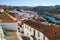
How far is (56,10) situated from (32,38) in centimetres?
11910

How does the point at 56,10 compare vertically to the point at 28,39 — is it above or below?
below

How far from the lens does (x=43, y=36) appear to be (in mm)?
23375

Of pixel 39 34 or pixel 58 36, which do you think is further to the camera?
pixel 39 34

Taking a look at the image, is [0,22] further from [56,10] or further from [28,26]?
[56,10]

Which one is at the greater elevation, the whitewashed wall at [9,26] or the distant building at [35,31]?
the whitewashed wall at [9,26]

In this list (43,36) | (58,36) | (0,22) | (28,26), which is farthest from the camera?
(28,26)

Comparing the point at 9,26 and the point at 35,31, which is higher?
the point at 9,26

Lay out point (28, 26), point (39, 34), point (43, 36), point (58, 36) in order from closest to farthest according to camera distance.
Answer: point (58, 36)
point (43, 36)
point (39, 34)
point (28, 26)

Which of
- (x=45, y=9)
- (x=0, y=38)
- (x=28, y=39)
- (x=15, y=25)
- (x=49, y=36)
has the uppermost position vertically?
(x=0, y=38)

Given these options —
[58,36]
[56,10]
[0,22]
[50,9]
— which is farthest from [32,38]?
[50,9]

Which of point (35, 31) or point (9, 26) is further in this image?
point (35, 31)

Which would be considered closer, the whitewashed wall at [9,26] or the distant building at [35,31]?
the whitewashed wall at [9,26]

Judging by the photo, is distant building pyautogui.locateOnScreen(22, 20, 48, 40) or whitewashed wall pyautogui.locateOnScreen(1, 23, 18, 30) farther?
distant building pyautogui.locateOnScreen(22, 20, 48, 40)

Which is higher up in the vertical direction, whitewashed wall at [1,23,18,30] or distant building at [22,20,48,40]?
whitewashed wall at [1,23,18,30]
